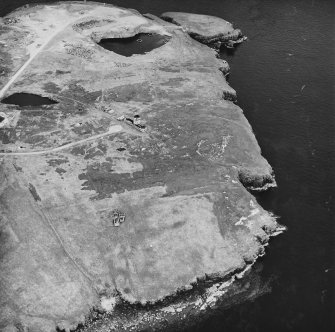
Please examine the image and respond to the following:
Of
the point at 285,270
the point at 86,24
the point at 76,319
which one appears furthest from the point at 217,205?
the point at 86,24

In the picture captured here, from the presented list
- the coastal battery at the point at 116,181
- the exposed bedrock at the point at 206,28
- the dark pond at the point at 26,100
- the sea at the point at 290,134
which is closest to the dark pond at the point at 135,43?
the coastal battery at the point at 116,181

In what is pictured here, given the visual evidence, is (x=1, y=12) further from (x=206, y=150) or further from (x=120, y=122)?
(x=206, y=150)

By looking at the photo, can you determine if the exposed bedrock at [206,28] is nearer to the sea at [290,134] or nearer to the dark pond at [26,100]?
the sea at [290,134]

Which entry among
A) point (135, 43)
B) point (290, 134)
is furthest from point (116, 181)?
point (135, 43)

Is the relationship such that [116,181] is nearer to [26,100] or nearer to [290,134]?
[26,100]

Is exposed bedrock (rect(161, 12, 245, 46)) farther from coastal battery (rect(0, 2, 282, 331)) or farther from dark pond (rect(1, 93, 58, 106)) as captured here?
dark pond (rect(1, 93, 58, 106))

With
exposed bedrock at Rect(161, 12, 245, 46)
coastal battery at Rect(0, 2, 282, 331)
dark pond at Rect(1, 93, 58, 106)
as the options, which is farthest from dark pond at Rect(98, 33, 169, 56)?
dark pond at Rect(1, 93, 58, 106)
